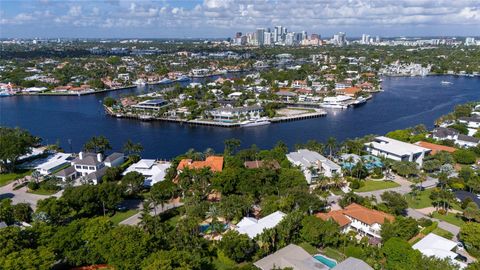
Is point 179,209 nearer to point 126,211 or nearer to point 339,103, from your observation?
point 126,211

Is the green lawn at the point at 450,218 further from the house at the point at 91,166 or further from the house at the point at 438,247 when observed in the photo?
the house at the point at 91,166

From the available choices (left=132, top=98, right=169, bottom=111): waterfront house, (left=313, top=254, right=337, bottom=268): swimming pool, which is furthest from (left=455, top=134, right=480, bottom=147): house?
(left=132, top=98, right=169, bottom=111): waterfront house

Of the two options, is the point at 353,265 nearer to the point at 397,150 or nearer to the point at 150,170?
the point at 150,170

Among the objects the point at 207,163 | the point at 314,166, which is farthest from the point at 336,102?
the point at 207,163

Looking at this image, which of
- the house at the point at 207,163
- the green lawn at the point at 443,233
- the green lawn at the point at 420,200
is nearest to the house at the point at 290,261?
the green lawn at the point at 443,233

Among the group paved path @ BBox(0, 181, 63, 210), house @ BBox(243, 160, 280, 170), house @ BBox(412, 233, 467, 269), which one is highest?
house @ BBox(243, 160, 280, 170)

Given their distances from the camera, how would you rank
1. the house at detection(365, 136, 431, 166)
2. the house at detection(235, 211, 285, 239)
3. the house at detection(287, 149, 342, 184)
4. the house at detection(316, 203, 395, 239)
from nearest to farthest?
1. the house at detection(235, 211, 285, 239)
2. the house at detection(316, 203, 395, 239)
3. the house at detection(287, 149, 342, 184)
4. the house at detection(365, 136, 431, 166)

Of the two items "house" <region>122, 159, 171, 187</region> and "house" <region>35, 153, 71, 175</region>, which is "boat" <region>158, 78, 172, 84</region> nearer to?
"house" <region>35, 153, 71, 175</region>
